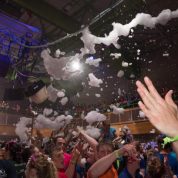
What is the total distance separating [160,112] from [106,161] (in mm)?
1656

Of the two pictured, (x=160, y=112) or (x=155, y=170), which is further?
(x=155, y=170)

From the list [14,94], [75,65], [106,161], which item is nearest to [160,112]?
[106,161]

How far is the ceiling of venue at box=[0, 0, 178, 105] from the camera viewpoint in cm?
628

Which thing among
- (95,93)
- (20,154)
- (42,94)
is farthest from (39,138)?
(95,93)

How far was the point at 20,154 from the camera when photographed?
5.51 m

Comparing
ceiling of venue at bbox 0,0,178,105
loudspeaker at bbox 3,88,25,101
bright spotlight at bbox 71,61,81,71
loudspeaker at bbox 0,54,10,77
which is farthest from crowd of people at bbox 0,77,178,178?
loudspeaker at bbox 3,88,25,101

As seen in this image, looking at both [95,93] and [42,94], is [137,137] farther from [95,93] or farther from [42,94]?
[42,94]

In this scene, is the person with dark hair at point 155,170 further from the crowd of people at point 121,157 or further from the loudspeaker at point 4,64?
the loudspeaker at point 4,64

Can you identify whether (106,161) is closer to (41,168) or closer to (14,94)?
Answer: (41,168)

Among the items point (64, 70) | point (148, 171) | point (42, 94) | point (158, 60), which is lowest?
point (148, 171)

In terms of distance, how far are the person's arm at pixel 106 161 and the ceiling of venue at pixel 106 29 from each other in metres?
3.54

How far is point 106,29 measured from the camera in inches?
264

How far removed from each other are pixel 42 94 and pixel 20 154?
1.98 m

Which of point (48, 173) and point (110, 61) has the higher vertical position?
point (110, 61)
